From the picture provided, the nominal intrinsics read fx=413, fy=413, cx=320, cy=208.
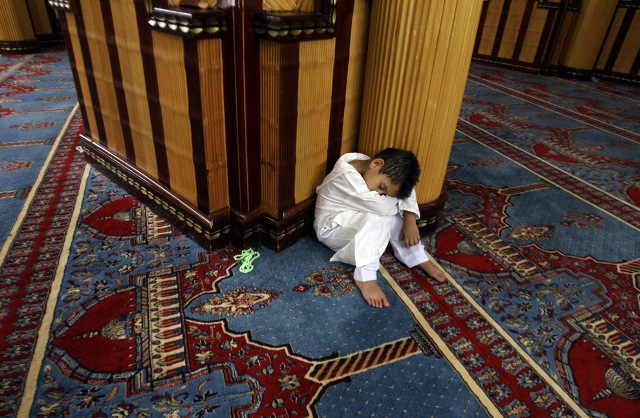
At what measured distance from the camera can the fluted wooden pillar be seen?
4.54 ft

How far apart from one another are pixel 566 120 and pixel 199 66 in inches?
133

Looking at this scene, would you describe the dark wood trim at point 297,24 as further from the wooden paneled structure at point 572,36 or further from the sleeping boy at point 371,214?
the wooden paneled structure at point 572,36

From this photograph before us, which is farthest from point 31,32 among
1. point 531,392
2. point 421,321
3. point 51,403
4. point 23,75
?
point 531,392

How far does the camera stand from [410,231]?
156 cm

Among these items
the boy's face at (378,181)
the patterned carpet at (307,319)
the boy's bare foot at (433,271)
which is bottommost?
the patterned carpet at (307,319)

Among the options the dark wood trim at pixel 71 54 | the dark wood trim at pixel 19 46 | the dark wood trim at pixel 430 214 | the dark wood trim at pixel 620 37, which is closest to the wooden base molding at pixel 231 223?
the dark wood trim at pixel 430 214

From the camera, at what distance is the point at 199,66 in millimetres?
1277

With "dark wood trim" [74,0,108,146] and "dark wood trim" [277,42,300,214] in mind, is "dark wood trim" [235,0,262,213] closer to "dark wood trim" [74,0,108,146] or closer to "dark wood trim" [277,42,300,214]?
"dark wood trim" [277,42,300,214]

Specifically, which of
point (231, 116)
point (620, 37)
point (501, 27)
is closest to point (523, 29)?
point (501, 27)

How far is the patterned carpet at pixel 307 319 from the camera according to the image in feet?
3.54

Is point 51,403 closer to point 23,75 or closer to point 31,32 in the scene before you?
point 23,75

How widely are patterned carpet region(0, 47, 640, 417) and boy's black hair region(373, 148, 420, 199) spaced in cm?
33

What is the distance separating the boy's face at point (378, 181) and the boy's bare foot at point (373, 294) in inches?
12.9

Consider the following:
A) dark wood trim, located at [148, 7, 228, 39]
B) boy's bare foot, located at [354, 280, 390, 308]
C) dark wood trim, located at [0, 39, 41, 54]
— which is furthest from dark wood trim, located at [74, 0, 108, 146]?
dark wood trim, located at [0, 39, 41, 54]
